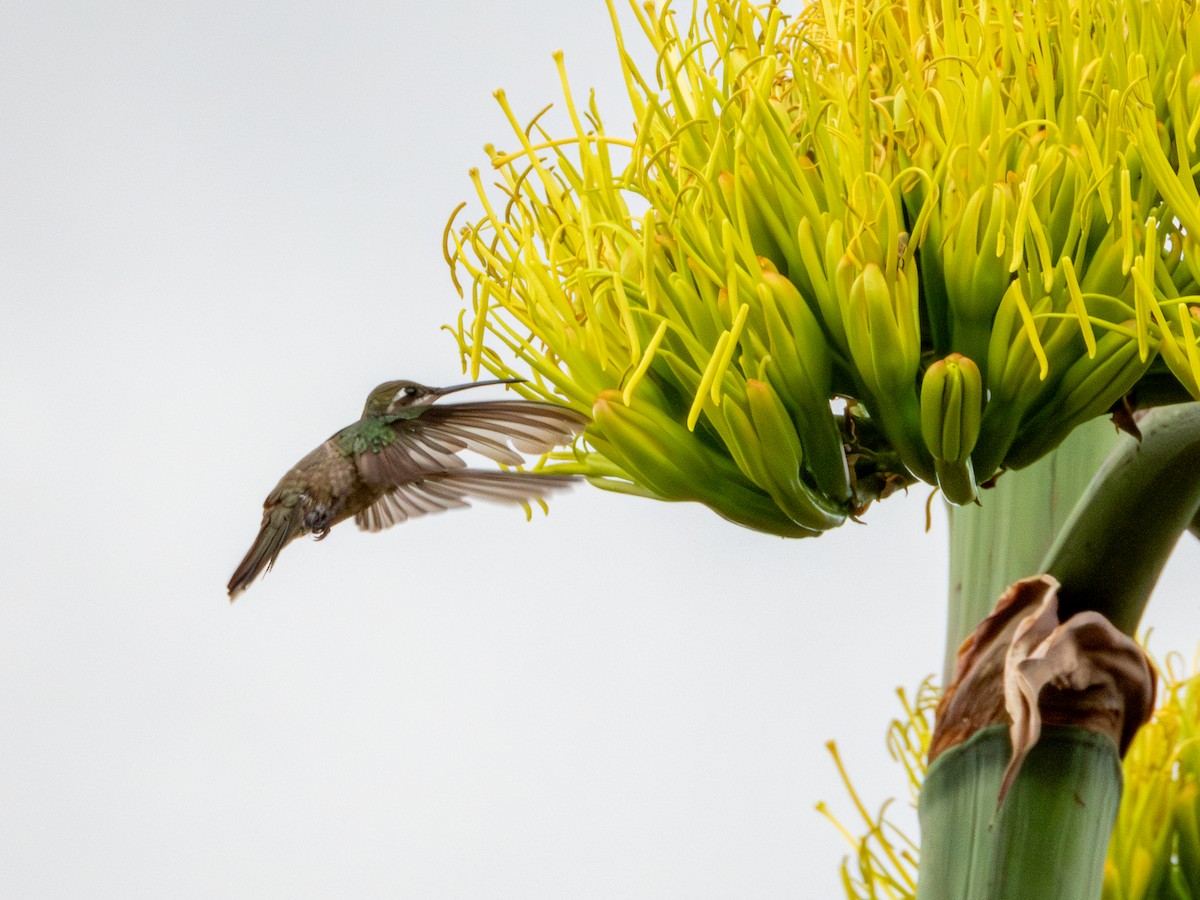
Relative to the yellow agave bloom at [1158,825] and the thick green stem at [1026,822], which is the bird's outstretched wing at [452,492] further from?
the yellow agave bloom at [1158,825]

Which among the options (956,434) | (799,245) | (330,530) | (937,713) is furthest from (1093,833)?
(330,530)

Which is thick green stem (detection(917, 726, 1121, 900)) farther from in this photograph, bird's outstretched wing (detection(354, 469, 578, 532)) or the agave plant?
bird's outstretched wing (detection(354, 469, 578, 532))

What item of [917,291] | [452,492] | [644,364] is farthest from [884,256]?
[452,492]

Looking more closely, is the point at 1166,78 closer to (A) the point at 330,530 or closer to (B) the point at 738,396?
(B) the point at 738,396

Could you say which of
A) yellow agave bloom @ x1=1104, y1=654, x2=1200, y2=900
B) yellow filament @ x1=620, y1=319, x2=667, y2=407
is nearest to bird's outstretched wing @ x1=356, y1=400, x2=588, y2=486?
yellow filament @ x1=620, y1=319, x2=667, y2=407

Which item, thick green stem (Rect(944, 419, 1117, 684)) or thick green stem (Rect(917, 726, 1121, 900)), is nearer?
thick green stem (Rect(917, 726, 1121, 900))

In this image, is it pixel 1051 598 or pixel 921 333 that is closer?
pixel 921 333

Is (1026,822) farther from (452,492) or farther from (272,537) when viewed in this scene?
(272,537)
